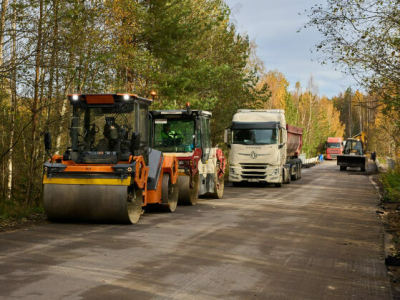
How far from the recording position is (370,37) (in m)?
15.8

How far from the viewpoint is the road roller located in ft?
37.7

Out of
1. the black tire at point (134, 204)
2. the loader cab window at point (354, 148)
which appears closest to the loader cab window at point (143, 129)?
the black tire at point (134, 204)

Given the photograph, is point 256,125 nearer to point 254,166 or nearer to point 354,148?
point 254,166

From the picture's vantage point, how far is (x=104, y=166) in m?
11.8

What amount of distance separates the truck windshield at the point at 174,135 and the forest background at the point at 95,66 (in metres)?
2.92

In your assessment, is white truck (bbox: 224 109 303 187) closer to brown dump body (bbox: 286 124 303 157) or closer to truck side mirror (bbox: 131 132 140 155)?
brown dump body (bbox: 286 124 303 157)

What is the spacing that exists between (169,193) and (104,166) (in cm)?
342

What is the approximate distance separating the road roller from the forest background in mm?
1998

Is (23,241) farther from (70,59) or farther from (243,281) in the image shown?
(70,59)

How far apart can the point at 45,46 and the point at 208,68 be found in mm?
11967

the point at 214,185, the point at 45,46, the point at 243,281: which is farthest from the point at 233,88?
the point at 243,281

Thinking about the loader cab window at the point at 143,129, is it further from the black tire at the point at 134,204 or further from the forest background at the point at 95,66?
the forest background at the point at 95,66

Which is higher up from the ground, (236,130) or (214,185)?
(236,130)

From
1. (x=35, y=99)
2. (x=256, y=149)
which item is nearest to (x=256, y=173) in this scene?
(x=256, y=149)
